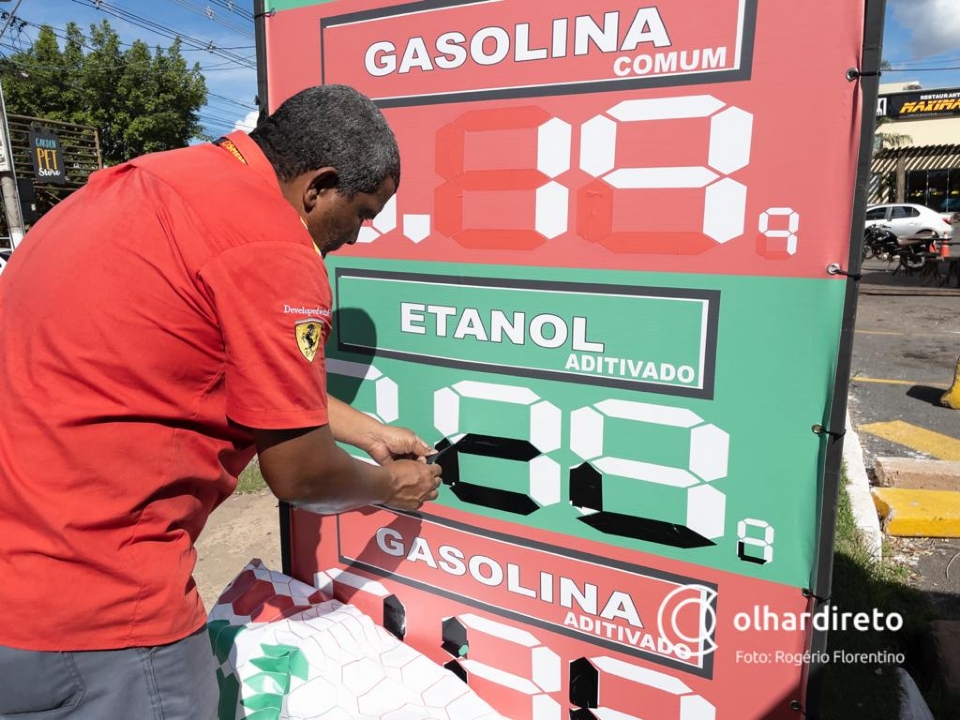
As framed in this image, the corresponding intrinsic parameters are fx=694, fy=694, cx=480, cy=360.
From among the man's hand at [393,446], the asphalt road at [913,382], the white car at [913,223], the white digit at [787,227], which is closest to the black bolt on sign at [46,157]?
the asphalt road at [913,382]

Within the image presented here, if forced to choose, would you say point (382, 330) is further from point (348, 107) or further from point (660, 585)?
point (660, 585)

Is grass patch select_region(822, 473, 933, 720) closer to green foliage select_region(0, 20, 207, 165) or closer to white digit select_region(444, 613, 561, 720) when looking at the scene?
white digit select_region(444, 613, 561, 720)

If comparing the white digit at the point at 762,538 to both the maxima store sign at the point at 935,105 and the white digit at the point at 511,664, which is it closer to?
the white digit at the point at 511,664

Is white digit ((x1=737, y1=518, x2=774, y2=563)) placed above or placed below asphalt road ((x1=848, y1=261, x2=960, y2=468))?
above

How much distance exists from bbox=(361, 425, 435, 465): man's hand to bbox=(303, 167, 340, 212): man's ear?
88cm

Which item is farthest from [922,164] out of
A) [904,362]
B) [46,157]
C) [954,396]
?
[46,157]

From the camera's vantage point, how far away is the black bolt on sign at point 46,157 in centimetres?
2030

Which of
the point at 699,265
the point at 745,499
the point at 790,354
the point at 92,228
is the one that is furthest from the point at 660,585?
the point at 92,228

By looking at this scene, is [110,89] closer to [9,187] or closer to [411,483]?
[9,187]

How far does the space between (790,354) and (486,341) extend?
32.6 inches

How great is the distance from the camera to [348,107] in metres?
1.48

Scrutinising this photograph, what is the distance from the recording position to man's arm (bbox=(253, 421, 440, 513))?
4.32 feet

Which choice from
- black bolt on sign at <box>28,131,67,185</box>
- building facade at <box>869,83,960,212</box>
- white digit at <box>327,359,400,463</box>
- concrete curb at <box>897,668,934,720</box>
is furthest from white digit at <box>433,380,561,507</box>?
building facade at <box>869,83,960,212</box>

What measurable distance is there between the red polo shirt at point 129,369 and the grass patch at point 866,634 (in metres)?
2.27
